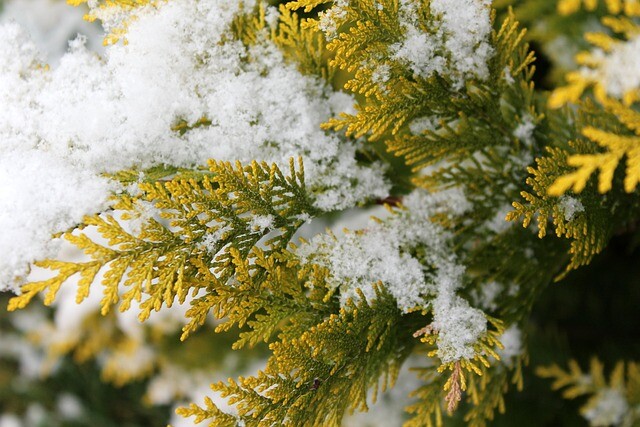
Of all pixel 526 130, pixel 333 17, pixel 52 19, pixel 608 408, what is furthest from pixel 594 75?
pixel 52 19

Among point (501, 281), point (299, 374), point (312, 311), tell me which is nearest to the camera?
point (299, 374)

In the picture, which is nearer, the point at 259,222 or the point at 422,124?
the point at 259,222

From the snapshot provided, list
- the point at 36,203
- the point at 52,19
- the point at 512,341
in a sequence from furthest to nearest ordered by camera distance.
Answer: the point at 52,19 → the point at 512,341 → the point at 36,203

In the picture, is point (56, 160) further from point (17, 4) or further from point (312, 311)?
point (17, 4)

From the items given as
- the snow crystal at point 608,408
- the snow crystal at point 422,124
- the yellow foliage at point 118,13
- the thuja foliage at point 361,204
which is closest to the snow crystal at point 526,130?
the thuja foliage at point 361,204

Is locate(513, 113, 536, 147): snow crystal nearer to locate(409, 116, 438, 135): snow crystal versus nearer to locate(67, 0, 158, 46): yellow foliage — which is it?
locate(409, 116, 438, 135): snow crystal

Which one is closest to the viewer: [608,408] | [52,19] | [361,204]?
[361,204]

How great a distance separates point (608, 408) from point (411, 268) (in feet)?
4.28

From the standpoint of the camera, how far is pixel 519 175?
5.24 ft

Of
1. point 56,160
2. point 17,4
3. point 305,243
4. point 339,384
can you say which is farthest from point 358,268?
point 17,4

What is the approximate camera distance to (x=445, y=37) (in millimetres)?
1354

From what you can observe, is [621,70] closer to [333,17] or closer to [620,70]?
[620,70]

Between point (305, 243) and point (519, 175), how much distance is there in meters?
0.69

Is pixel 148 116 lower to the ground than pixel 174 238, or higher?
higher
